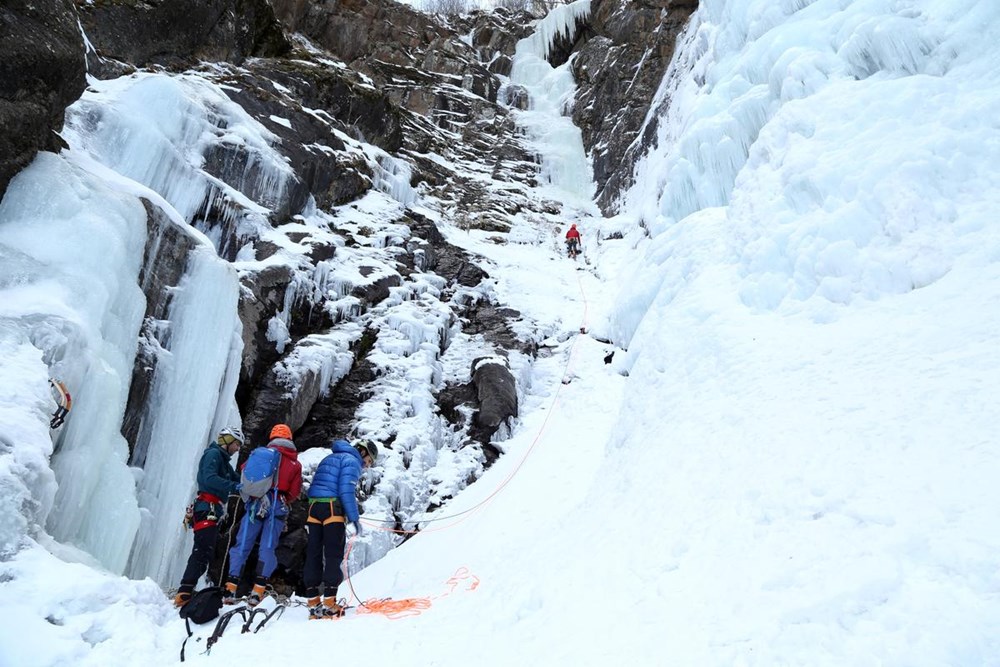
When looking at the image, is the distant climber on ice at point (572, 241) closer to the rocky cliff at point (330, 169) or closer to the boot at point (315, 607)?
the rocky cliff at point (330, 169)

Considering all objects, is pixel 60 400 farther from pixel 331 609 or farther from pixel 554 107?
pixel 554 107

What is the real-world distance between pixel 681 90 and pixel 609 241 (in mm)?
5578

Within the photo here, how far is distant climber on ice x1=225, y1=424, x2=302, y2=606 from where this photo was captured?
572 centimetres

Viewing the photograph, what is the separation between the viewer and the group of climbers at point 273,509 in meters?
5.60

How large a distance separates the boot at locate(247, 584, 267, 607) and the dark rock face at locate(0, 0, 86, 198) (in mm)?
Result: 5074

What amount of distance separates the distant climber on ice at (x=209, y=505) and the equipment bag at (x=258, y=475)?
0.89 ft

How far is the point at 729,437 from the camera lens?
17.4ft

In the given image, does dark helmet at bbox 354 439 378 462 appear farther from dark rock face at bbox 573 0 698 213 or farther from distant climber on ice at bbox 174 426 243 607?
dark rock face at bbox 573 0 698 213

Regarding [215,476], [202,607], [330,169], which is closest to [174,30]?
[330,169]

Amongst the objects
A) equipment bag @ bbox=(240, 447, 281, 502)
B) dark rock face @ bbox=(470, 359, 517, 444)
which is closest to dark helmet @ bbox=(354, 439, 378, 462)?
equipment bag @ bbox=(240, 447, 281, 502)

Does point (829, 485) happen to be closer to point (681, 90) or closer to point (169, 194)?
point (169, 194)

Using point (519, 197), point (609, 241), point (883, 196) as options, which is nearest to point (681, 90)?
point (609, 241)

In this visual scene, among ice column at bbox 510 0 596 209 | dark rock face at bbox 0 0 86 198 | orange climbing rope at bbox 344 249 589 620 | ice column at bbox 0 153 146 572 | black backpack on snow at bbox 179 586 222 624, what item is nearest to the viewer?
black backpack on snow at bbox 179 586 222 624

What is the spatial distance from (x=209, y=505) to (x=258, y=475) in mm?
572
